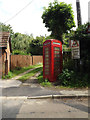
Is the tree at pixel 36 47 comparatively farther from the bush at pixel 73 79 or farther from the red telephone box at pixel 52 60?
A: the bush at pixel 73 79

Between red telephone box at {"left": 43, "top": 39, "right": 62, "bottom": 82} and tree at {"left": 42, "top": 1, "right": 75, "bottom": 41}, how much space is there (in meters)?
7.06

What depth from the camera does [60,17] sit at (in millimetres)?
14367

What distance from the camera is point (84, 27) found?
8109 mm

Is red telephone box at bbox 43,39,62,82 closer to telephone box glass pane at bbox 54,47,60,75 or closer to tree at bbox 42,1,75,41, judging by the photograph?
telephone box glass pane at bbox 54,47,60,75

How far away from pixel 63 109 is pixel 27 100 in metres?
1.87

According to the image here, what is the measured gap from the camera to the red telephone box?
7.79 m

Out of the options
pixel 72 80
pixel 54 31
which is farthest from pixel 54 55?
pixel 54 31

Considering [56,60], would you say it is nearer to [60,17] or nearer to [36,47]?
[60,17]

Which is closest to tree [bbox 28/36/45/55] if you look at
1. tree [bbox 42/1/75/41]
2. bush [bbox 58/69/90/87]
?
tree [bbox 42/1/75/41]

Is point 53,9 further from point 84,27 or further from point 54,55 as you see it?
point 54,55

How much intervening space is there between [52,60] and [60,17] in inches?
349

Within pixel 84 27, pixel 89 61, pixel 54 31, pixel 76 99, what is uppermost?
pixel 54 31

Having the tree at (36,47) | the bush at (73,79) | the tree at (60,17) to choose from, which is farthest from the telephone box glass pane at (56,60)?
→ the tree at (36,47)

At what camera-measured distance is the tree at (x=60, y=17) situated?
14161mm
